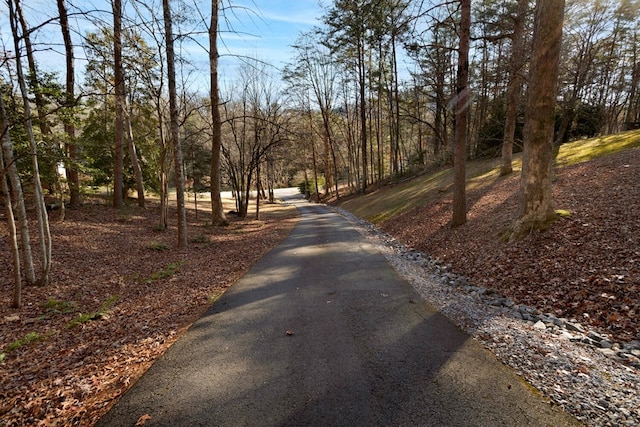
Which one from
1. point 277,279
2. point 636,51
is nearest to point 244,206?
point 277,279

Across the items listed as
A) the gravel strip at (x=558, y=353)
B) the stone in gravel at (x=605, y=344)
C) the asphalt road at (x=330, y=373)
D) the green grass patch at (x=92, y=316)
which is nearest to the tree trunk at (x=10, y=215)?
the green grass patch at (x=92, y=316)

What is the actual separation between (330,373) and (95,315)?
409 centimetres

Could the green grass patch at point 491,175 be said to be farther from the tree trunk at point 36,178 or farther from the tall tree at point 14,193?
the tall tree at point 14,193

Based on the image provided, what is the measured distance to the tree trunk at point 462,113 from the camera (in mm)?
8266

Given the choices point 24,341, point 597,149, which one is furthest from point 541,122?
point 24,341

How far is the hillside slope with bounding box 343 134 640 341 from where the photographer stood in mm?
4227

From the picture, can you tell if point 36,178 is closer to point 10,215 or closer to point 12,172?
point 12,172

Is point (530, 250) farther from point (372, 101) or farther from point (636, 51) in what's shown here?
point (636, 51)

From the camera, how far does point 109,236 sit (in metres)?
10.0

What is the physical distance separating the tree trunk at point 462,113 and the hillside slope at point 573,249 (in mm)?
628

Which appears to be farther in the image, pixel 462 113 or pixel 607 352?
pixel 462 113

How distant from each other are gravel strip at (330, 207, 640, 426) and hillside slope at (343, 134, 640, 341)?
0.30 meters

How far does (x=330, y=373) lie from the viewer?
334 cm

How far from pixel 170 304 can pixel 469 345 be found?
16.5 ft
